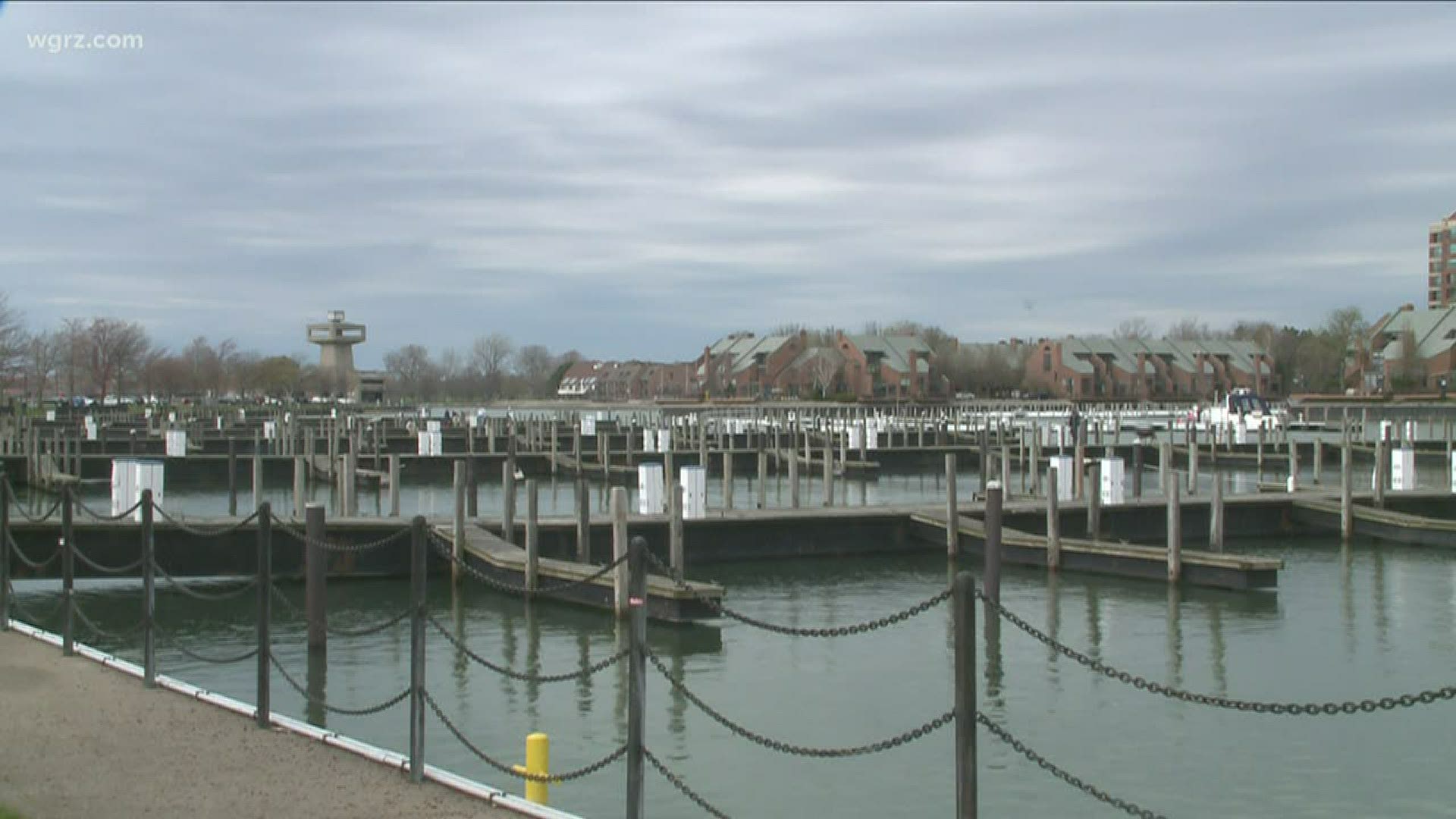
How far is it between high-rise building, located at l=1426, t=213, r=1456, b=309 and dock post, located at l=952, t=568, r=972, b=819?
650ft

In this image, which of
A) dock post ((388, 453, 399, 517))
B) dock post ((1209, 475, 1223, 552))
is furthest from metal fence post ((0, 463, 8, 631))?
dock post ((1209, 475, 1223, 552))

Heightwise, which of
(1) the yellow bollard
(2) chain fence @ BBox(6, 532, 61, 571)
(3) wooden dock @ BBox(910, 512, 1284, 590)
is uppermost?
(2) chain fence @ BBox(6, 532, 61, 571)

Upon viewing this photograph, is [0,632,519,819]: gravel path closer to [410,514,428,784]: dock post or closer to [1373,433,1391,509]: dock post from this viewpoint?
[410,514,428,784]: dock post

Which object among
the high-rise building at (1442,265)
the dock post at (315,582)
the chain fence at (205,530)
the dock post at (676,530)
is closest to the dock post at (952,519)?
the dock post at (676,530)

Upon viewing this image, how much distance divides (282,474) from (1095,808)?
49185 mm

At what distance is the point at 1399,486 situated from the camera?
40.1 metres

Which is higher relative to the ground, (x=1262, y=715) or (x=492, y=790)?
(x=492, y=790)

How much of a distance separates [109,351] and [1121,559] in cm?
12168

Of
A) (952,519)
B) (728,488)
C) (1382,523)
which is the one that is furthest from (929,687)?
(1382,523)

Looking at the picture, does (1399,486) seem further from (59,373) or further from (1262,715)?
(59,373)

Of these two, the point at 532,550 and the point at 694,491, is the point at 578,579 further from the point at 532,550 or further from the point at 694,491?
the point at 694,491

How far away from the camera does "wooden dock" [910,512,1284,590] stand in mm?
25297

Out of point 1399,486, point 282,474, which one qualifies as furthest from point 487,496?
point 1399,486

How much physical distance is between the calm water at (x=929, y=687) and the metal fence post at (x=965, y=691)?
17.7 ft
